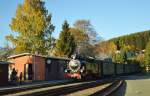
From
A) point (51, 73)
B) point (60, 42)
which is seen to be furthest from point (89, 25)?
point (51, 73)

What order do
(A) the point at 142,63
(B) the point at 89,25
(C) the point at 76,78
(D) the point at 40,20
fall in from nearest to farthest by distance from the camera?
1. (C) the point at 76,78
2. (D) the point at 40,20
3. (B) the point at 89,25
4. (A) the point at 142,63

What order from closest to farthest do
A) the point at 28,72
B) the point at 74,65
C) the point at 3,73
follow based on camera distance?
1. the point at 3,73
2. the point at 74,65
3. the point at 28,72

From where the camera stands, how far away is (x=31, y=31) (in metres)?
58.5

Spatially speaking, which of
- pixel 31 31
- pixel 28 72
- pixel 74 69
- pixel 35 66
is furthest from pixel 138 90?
pixel 31 31

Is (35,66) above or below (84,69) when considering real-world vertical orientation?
above

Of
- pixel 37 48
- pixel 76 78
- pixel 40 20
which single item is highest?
pixel 40 20

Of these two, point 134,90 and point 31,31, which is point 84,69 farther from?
point 31,31

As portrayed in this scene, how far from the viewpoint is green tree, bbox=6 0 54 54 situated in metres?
57.9

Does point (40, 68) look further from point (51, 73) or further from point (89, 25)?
point (89, 25)

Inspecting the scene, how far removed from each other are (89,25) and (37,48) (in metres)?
32.4

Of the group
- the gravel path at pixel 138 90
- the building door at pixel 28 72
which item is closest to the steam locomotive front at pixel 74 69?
the building door at pixel 28 72

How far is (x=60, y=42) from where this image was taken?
2936 inches

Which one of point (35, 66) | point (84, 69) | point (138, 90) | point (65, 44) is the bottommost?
point (138, 90)

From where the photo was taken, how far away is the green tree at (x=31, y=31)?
57.9 meters
